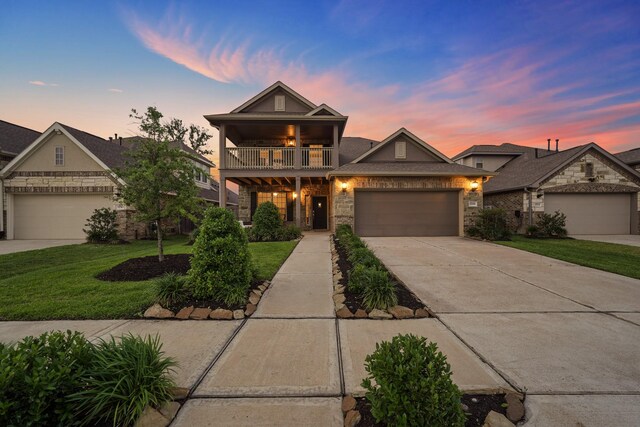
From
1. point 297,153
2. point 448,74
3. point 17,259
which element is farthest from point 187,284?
point 448,74

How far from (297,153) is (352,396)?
12.6m

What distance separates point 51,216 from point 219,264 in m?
15.5

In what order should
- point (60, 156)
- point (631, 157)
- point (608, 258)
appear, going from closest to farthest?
point (608, 258) < point (60, 156) < point (631, 157)

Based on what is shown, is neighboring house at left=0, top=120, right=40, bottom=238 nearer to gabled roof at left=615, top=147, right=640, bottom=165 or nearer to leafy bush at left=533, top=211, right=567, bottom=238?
leafy bush at left=533, top=211, right=567, bottom=238

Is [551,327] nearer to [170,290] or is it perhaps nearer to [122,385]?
[122,385]

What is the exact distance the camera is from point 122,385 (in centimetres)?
180

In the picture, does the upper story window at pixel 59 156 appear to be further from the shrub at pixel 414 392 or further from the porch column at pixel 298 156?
the shrub at pixel 414 392

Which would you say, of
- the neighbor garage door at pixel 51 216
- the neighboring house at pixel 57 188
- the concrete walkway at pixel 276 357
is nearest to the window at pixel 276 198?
the neighboring house at pixel 57 188

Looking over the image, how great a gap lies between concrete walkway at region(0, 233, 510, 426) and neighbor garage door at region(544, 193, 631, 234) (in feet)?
51.8

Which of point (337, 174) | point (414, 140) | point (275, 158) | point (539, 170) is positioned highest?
point (414, 140)

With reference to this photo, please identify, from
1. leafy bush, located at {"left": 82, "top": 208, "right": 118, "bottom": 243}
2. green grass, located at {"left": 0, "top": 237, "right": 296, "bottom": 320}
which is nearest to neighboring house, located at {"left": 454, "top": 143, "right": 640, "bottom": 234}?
green grass, located at {"left": 0, "top": 237, "right": 296, "bottom": 320}

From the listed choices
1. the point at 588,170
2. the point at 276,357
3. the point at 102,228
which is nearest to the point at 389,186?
the point at 276,357

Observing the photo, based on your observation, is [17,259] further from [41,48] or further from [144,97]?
[144,97]

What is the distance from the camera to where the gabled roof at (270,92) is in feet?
46.8
